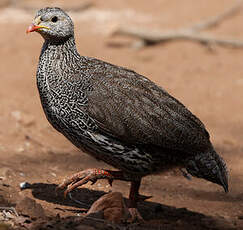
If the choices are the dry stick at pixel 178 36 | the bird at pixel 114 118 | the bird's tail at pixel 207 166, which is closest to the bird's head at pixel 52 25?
the bird at pixel 114 118

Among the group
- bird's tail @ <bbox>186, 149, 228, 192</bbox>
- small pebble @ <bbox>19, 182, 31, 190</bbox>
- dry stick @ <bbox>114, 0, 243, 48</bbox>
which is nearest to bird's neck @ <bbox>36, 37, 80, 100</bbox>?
small pebble @ <bbox>19, 182, 31, 190</bbox>

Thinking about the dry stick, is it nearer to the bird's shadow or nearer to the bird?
the bird's shadow

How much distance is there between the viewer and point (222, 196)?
6.71 m

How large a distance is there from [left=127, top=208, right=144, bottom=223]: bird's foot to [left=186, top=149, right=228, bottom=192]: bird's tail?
0.72 m

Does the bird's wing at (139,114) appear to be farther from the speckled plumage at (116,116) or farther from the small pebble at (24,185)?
the small pebble at (24,185)

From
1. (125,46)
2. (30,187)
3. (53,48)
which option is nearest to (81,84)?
(53,48)

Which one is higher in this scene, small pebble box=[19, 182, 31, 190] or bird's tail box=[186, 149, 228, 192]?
bird's tail box=[186, 149, 228, 192]

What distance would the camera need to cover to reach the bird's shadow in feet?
19.1

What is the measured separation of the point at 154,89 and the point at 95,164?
1.98 metres

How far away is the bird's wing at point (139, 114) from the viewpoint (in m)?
5.49

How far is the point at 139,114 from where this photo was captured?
5.56 m

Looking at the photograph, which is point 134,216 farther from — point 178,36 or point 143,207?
point 178,36

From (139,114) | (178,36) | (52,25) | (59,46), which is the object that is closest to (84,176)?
(139,114)

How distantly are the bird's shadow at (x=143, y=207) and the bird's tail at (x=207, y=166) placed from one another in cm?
44
